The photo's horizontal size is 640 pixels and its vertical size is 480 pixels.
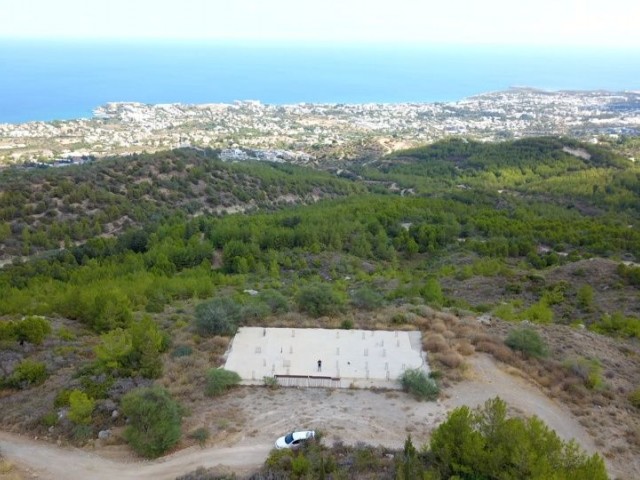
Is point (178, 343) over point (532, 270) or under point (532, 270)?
over

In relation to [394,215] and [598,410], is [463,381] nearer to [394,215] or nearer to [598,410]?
[598,410]

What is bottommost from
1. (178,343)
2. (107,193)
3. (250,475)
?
(107,193)

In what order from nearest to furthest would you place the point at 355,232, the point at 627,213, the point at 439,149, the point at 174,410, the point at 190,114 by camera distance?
the point at 174,410
the point at 355,232
the point at 627,213
the point at 439,149
the point at 190,114

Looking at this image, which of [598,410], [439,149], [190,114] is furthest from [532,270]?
[190,114]

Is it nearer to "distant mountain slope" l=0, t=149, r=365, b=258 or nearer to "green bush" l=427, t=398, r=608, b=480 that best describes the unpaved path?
"green bush" l=427, t=398, r=608, b=480

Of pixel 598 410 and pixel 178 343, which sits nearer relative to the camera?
pixel 598 410

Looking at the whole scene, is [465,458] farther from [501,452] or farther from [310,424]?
[310,424]

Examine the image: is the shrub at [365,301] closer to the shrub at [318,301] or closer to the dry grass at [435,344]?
the shrub at [318,301]

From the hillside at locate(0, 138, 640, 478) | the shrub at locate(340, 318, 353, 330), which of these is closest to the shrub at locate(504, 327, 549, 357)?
the hillside at locate(0, 138, 640, 478)
